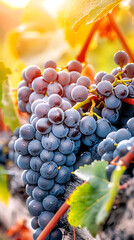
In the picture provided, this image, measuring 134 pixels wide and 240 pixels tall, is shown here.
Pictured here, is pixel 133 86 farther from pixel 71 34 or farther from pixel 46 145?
pixel 71 34

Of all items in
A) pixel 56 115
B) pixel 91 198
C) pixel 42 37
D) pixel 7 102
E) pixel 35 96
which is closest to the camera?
pixel 91 198

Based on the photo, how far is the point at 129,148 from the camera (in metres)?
0.32

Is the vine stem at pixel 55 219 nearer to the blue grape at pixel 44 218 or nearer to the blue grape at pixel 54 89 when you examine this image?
the blue grape at pixel 44 218

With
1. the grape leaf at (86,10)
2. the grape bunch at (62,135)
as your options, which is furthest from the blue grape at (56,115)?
the grape leaf at (86,10)

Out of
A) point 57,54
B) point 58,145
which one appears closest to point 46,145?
point 58,145

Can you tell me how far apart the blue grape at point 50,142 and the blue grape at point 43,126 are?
0.01m

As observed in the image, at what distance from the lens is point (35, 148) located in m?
0.43

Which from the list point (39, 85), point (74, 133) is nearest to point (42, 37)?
point (39, 85)

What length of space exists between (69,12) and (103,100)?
8.3 inches

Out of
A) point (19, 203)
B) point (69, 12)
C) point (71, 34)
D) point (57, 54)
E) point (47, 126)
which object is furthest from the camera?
point (57, 54)

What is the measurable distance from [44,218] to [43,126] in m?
0.17

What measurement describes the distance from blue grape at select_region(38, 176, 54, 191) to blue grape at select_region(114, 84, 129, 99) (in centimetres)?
20

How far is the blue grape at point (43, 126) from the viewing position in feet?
1.36

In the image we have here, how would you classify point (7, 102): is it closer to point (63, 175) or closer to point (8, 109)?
point (8, 109)
